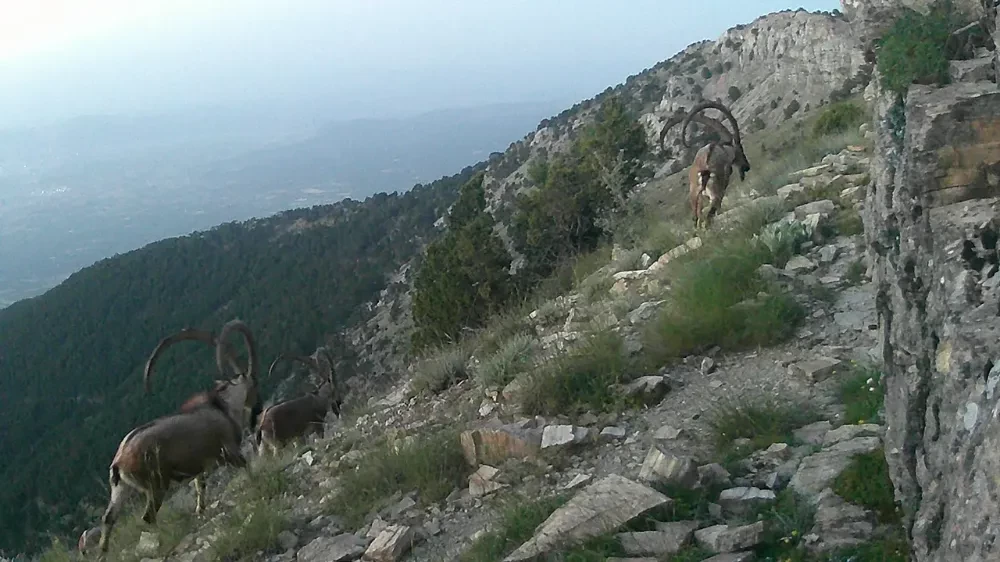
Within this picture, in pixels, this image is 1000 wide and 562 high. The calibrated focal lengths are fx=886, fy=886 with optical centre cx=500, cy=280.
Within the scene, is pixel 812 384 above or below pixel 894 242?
below

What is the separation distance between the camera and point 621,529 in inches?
186

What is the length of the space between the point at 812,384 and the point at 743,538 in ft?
7.84

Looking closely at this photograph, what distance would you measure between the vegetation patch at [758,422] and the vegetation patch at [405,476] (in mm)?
1939

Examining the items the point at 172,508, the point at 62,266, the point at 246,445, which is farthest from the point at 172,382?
the point at 62,266

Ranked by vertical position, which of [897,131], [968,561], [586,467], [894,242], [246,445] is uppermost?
[897,131]

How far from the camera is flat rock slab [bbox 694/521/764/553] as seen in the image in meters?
4.28

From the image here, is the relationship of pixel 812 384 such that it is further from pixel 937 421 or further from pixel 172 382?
pixel 172 382

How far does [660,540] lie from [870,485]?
3.54ft

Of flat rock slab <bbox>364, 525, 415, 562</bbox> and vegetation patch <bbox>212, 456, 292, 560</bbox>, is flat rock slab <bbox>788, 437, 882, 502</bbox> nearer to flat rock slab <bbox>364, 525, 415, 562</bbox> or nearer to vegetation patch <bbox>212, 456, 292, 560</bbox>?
flat rock slab <bbox>364, 525, 415, 562</bbox>

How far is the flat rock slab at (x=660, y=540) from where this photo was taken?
4.46m

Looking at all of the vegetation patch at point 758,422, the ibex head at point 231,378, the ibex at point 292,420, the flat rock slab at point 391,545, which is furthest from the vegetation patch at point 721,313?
the ibex at point 292,420

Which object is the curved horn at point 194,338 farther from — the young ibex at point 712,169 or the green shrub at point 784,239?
the young ibex at point 712,169

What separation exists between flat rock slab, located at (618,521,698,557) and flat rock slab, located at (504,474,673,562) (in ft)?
0.49

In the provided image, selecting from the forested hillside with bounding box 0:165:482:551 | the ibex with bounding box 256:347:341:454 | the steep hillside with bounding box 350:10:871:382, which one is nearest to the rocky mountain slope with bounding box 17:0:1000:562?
the ibex with bounding box 256:347:341:454
